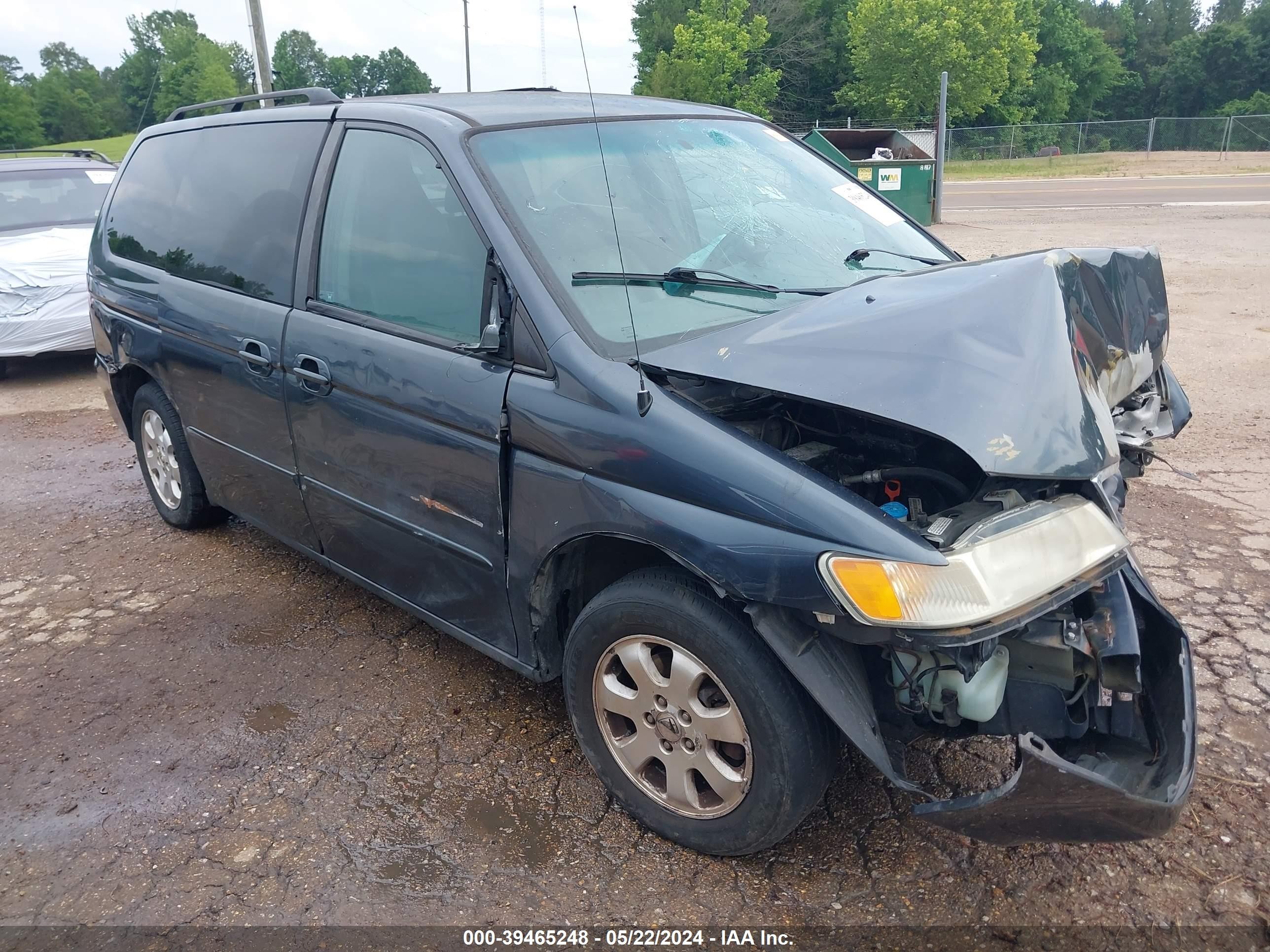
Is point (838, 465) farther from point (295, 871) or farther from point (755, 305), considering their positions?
point (295, 871)

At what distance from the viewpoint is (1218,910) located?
89.5 inches

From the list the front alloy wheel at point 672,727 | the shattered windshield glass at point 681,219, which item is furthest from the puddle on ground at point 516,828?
the shattered windshield glass at point 681,219

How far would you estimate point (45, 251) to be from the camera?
802cm

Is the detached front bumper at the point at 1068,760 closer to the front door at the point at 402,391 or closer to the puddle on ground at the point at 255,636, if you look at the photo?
the front door at the point at 402,391

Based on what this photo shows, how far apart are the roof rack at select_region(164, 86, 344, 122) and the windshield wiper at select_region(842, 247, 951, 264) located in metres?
1.89

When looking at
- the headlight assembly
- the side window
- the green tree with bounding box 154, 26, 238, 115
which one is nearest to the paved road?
the green tree with bounding box 154, 26, 238, 115

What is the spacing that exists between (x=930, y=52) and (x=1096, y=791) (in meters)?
45.7

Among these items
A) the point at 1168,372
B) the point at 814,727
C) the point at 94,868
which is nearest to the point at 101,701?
the point at 94,868

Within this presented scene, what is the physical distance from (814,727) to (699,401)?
83cm

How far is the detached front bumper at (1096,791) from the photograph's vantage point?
198 cm

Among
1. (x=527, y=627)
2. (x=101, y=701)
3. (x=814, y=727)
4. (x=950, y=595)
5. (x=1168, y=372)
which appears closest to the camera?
(x=950, y=595)

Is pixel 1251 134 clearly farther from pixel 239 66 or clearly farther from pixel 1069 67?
pixel 239 66

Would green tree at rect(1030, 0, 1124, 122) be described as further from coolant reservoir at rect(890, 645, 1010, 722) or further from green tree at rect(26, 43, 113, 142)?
coolant reservoir at rect(890, 645, 1010, 722)

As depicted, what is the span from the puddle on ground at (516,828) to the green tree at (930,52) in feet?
147
